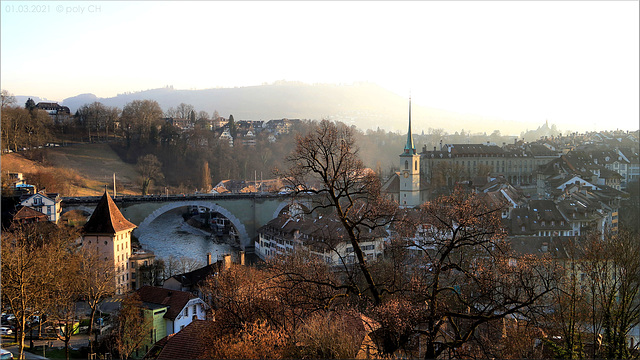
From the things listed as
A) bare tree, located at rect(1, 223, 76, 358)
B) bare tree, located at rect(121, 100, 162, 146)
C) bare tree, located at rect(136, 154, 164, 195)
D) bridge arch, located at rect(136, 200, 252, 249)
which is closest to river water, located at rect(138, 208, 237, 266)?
bridge arch, located at rect(136, 200, 252, 249)

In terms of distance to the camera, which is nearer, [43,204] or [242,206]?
[43,204]

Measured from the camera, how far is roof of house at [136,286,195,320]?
15.5 meters

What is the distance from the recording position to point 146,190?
44.0m

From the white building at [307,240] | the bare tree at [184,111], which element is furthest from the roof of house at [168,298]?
the bare tree at [184,111]

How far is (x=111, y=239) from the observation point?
22.4 metres

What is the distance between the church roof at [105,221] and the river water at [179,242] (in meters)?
4.25

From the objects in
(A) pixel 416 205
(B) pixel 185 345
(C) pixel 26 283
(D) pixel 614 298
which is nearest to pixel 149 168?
(A) pixel 416 205

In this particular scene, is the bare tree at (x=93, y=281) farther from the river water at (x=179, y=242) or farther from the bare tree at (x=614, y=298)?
the bare tree at (x=614, y=298)

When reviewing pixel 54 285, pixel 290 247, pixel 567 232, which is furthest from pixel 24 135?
pixel 567 232

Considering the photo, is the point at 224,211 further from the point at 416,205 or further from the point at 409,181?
the point at 409,181

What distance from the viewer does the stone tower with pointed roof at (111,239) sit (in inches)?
874

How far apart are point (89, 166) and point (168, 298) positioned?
36.3 metres

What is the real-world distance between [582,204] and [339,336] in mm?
24700

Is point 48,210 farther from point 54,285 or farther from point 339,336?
point 339,336
